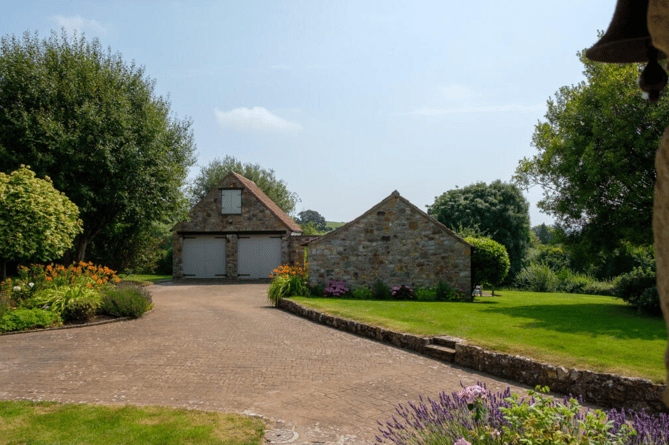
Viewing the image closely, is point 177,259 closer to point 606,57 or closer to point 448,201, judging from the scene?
point 448,201

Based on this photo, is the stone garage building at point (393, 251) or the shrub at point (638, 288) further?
the stone garage building at point (393, 251)

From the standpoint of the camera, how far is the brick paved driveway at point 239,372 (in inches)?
229

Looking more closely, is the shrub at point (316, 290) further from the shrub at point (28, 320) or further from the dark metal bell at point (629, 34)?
the dark metal bell at point (629, 34)

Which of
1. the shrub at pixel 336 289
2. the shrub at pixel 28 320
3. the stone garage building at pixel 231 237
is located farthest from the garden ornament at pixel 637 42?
Result: the stone garage building at pixel 231 237

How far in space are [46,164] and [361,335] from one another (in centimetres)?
1289

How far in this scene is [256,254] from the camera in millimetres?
26438

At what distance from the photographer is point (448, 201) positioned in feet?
111

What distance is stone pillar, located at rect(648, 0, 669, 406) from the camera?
4.25 feet

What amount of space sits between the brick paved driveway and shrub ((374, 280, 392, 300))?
5083mm

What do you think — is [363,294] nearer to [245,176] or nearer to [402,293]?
[402,293]

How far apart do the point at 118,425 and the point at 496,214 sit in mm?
30440

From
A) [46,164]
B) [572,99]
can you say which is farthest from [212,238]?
[572,99]

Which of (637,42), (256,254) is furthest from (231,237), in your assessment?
(637,42)

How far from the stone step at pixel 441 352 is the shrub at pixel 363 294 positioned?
7.51m
